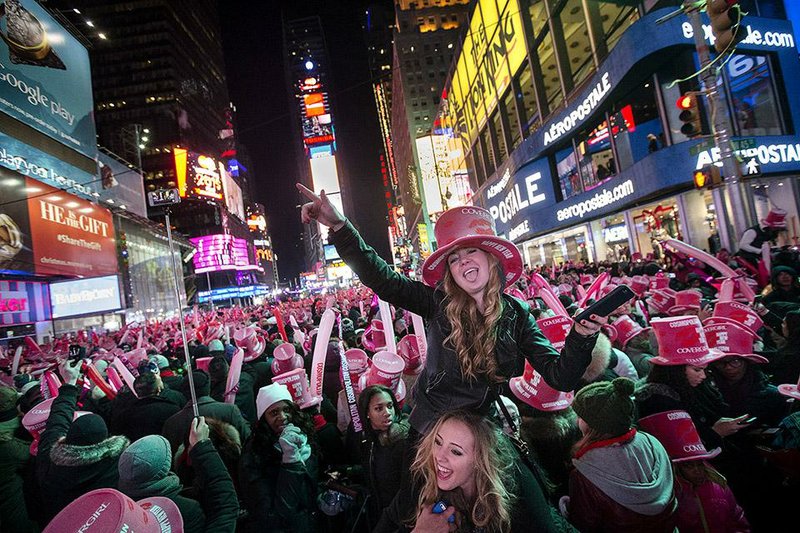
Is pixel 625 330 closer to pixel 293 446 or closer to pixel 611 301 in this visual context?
pixel 611 301

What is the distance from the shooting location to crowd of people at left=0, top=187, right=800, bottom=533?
6.01 feet

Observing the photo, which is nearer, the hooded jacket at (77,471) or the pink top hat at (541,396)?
the hooded jacket at (77,471)

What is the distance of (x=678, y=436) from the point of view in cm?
256

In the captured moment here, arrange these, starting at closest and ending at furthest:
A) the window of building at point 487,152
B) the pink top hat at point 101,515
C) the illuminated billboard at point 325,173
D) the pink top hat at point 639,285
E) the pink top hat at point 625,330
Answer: the pink top hat at point 101,515
the pink top hat at point 625,330
the pink top hat at point 639,285
the window of building at point 487,152
the illuminated billboard at point 325,173

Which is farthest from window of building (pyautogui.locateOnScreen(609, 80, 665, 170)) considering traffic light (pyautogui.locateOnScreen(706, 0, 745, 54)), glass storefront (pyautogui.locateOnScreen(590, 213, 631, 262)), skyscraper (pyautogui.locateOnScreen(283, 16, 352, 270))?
skyscraper (pyautogui.locateOnScreen(283, 16, 352, 270))

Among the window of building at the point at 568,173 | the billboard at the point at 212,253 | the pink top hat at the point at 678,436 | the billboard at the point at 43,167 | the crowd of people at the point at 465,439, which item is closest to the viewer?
the crowd of people at the point at 465,439

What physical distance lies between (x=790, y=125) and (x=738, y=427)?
A: 20.0 meters

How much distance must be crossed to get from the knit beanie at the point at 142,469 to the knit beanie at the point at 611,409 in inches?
95.2

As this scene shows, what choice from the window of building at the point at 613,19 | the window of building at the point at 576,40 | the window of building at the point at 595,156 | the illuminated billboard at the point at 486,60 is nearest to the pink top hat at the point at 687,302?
the window of building at the point at 595,156

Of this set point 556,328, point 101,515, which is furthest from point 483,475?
point 556,328

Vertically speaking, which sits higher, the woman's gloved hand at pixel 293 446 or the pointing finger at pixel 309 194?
the pointing finger at pixel 309 194

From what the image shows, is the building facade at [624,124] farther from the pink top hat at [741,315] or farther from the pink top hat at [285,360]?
the pink top hat at [285,360]

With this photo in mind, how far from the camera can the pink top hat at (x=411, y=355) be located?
218 inches

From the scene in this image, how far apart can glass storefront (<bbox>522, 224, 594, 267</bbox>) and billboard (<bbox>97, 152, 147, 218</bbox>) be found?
32.2 m
